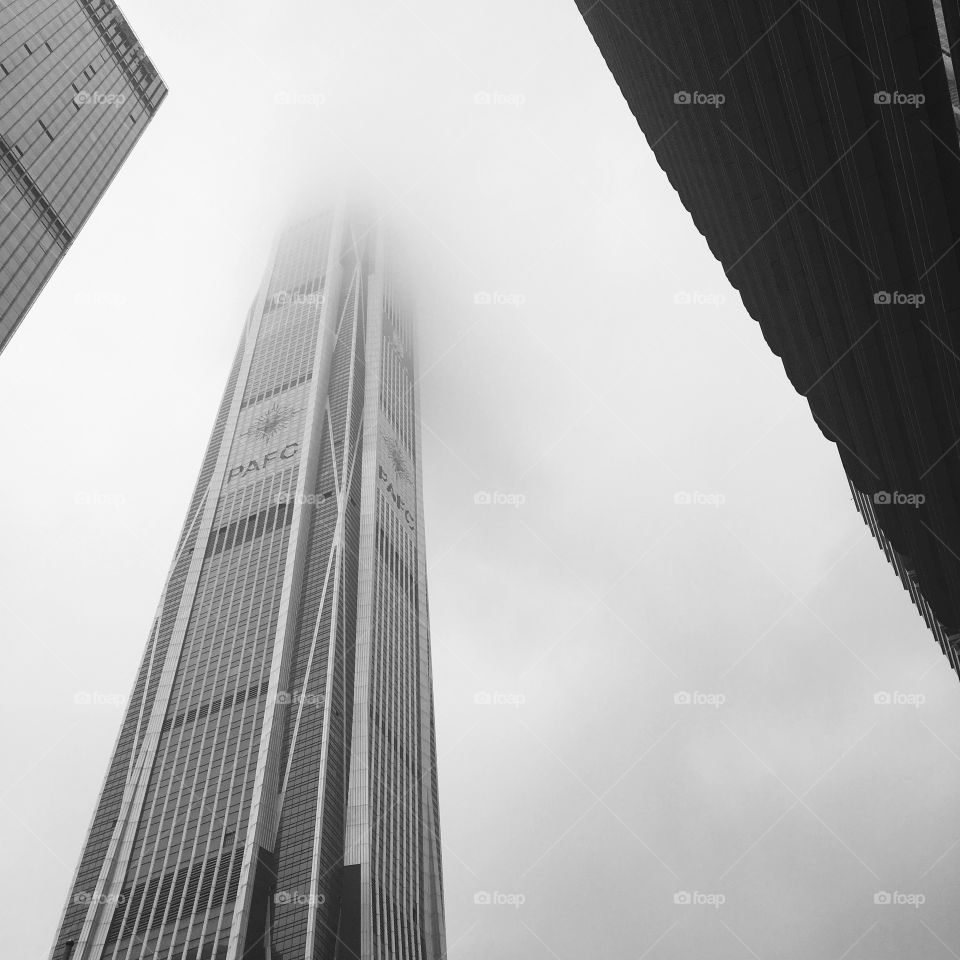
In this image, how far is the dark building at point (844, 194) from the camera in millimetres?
24172

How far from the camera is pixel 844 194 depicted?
2931 centimetres

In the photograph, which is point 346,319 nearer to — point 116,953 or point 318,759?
point 318,759

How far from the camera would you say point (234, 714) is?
127 metres

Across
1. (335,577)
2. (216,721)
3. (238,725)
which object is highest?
(335,577)

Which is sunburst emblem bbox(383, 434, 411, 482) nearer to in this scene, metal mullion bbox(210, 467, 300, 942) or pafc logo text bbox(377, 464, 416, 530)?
pafc logo text bbox(377, 464, 416, 530)

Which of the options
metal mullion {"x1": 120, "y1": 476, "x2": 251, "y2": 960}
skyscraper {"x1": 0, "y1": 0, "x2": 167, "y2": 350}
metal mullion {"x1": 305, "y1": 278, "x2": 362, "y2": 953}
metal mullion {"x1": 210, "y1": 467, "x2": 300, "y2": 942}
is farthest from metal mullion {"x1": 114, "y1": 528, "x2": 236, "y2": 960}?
skyscraper {"x1": 0, "y1": 0, "x2": 167, "y2": 350}

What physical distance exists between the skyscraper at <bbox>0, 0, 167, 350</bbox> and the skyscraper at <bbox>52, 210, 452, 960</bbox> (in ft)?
231

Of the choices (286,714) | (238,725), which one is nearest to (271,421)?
(286,714)

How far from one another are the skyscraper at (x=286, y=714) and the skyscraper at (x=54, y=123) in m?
70.3

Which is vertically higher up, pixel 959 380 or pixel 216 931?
pixel 959 380

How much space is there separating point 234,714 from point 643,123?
105m

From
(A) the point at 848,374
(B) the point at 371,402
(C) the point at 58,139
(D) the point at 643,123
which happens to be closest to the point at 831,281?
(A) the point at 848,374

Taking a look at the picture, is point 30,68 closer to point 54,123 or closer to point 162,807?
point 54,123

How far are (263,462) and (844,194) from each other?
144445 millimetres
